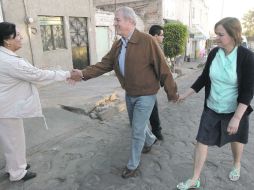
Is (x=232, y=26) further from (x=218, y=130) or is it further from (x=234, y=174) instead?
(x=234, y=174)

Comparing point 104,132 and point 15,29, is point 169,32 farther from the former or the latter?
point 15,29

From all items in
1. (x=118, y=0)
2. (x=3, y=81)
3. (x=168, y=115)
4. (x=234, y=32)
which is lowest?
(x=168, y=115)

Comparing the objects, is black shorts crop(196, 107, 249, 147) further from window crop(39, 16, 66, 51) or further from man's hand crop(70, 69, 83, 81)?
window crop(39, 16, 66, 51)

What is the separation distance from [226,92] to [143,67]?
98cm

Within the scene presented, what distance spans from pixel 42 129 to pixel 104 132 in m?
1.19

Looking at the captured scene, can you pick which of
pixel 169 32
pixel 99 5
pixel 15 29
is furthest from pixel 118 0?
pixel 15 29

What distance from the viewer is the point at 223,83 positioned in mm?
2820

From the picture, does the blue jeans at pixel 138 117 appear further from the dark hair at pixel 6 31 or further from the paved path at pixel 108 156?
the dark hair at pixel 6 31

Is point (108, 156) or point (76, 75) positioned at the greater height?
point (76, 75)

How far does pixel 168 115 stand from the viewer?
6227mm

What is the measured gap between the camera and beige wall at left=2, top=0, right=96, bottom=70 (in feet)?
28.9

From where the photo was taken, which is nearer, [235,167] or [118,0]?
[235,167]

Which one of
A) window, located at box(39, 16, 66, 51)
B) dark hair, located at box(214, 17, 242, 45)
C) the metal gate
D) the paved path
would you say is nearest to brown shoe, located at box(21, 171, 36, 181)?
the paved path

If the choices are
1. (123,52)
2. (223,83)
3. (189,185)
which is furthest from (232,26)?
(189,185)
